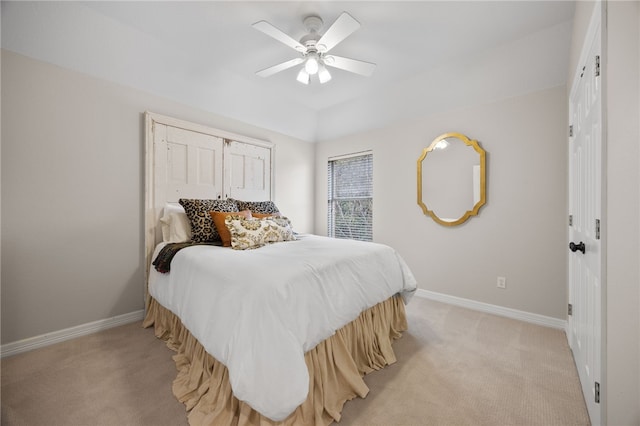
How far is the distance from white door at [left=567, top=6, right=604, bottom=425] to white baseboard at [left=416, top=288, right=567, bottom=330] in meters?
0.46

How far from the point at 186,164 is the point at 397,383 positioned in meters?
2.84

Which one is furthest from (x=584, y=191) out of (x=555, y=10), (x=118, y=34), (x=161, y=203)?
(x=118, y=34)

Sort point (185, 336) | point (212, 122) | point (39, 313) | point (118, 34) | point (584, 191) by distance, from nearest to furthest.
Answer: point (584, 191)
point (185, 336)
point (39, 313)
point (118, 34)
point (212, 122)

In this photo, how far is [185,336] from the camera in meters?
1.96

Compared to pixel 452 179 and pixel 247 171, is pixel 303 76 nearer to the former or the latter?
pixel 247 171

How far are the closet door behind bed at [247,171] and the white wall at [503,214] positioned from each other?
5.83 ft

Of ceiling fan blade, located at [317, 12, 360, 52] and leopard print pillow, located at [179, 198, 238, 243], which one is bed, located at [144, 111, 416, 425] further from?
ceiling fan blade, located at [317, 12, 360, 52]

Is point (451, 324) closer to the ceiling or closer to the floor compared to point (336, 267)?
closer to the floor

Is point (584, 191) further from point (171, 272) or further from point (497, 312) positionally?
point (171, 272)

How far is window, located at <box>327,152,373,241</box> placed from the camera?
13.0 ft

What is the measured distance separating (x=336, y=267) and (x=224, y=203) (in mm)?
1658

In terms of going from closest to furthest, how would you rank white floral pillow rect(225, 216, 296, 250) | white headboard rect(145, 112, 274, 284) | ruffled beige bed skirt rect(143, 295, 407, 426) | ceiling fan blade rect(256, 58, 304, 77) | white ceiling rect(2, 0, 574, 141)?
ruffled beige bed skirt rect(143, 295, 407, 426) < white ceiling rect(2, 0, 574, 141) < white floral pillow rect(225, 216, 296, 250) < ceiling fan blade rect(256, 58, 304, 77) < white headboard rect(145, 112, 274, 284)

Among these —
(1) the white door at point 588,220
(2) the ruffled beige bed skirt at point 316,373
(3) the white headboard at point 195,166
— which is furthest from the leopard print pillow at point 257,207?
(1) the white door at point 588,220

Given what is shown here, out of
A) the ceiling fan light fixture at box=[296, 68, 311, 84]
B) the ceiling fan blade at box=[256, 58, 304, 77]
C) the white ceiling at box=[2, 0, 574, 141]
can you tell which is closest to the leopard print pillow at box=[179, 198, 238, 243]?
the white ceiling at box=[2, 0, 574, 141]
